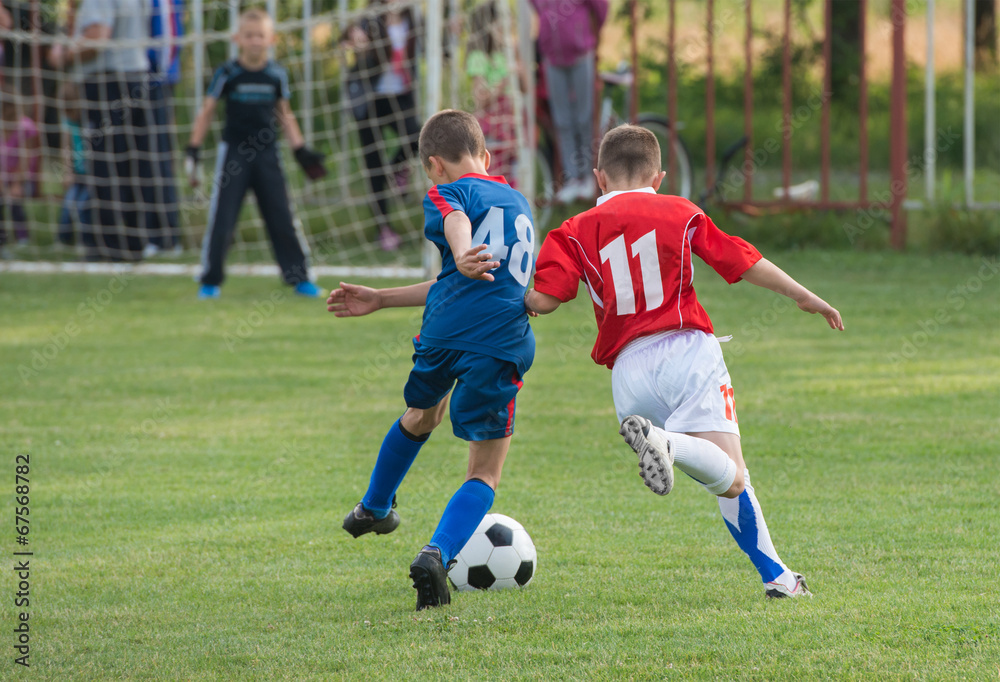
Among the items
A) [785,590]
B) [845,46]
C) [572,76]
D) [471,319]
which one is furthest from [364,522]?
[845,46]

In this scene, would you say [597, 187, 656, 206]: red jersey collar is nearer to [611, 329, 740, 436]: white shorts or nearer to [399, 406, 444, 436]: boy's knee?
[611, 329, 740, 436]: white shorts

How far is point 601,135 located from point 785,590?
8814 millimetres

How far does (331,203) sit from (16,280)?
3622 millimetres

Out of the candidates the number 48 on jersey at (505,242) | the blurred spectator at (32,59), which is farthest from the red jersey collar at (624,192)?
the blurred spectator at (32,59)

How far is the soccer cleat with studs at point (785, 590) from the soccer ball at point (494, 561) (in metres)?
0.65

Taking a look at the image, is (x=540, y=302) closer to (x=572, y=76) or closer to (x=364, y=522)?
(x=364, y=522)

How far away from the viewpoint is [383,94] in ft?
34.1

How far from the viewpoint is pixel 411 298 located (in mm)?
3434

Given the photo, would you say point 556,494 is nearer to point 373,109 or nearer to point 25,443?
point 25,443

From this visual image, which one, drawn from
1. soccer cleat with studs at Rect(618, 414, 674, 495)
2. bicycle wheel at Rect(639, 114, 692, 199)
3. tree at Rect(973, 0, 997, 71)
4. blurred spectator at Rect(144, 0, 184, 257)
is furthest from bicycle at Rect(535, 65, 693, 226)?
→ soccer cleat with studs at Rect(618, 414, 674, 495)

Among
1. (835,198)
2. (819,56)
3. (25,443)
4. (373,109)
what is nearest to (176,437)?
(25,443)

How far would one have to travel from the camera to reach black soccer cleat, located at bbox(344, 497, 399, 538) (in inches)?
137

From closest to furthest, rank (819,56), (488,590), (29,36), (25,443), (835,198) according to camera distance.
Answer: (488,590), (25,443), (29,36), (835,198), (819,56)

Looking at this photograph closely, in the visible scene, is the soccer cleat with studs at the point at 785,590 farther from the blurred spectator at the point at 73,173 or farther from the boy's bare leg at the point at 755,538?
the blurred spectator at the point at 73,173
